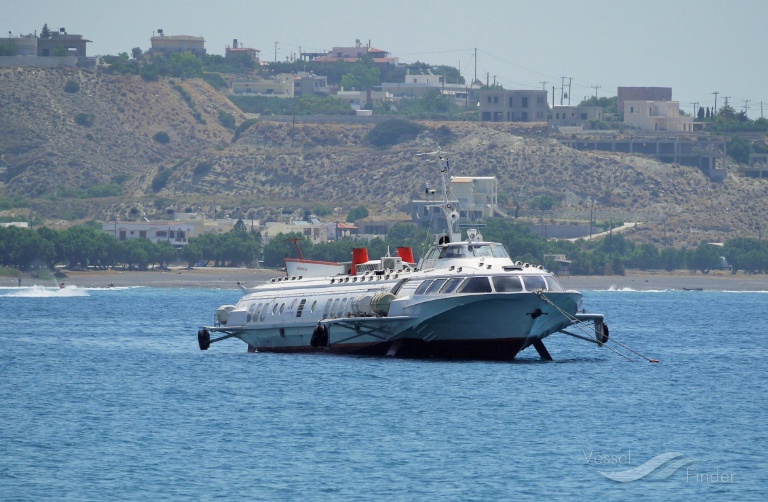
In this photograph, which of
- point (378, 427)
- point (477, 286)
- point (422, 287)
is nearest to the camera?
point (378, 427)

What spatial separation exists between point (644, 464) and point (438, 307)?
76.7 feet

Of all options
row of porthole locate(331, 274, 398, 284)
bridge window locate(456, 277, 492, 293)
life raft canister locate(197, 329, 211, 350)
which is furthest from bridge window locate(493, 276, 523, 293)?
life raft canister locate(197, 329, 211, 350)

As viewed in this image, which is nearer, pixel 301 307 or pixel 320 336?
pixel 320 336

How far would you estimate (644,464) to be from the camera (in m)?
54.2

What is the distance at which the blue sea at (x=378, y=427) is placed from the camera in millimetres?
50906

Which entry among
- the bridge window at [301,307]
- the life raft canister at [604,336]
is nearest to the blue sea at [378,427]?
the life raft canister at [604,336]

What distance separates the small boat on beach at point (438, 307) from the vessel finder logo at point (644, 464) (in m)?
20.3

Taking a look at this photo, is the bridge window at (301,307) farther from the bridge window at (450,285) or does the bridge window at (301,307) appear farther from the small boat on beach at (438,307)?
the bridge window at (450,285)

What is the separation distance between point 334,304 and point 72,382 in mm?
13473

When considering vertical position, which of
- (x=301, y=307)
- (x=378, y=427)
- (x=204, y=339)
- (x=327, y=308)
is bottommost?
(x=378, y=427)

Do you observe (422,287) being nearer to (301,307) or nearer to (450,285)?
(450,285)

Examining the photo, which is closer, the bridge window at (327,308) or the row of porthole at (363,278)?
the row of porthole at (363,278)

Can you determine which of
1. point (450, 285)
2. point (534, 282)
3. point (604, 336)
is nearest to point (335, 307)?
point (450, 285)

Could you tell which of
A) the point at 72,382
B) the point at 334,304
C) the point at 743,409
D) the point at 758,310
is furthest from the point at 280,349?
the point at 758,310
